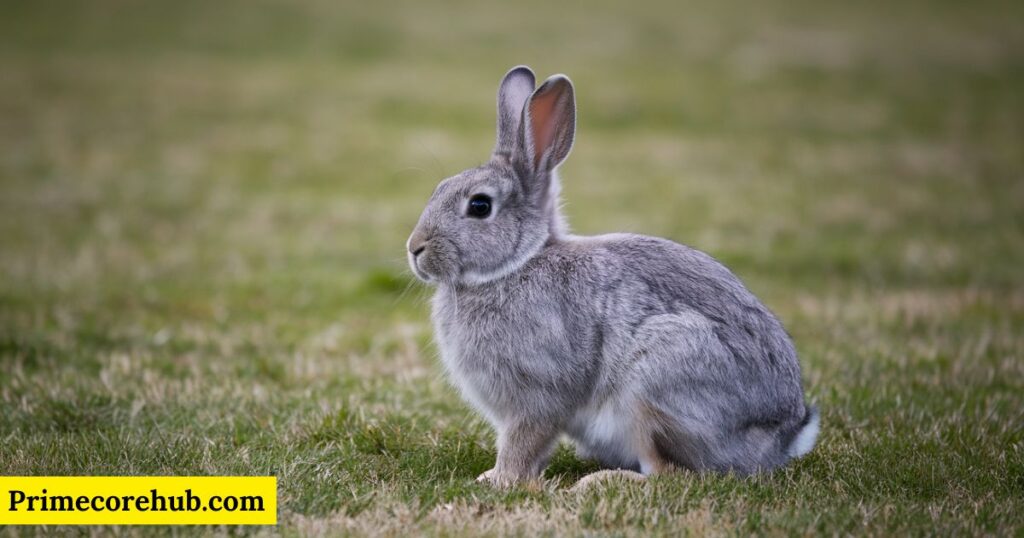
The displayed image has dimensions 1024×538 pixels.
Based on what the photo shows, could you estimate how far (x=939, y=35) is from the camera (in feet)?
101

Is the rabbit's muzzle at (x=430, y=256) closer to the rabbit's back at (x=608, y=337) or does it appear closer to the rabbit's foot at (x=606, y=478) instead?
the rabbit's back at (x=608, y=337)

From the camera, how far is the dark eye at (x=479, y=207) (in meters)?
5.23

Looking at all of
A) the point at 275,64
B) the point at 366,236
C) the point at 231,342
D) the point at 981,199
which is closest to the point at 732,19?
the point at 275,64

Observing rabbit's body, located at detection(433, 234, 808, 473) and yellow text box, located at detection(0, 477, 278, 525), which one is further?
rabbit's body, located at detection(433, 234, 808, 473)

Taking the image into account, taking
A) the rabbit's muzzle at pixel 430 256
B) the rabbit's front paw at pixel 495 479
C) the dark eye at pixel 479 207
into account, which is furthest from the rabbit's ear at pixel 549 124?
the rabbit's front paw at pixel 495 479

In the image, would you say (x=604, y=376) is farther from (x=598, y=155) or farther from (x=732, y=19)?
(x=732, y=19)

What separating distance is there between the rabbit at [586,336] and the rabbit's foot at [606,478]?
0.10 meters

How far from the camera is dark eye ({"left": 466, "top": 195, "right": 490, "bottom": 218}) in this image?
5227 millimetres

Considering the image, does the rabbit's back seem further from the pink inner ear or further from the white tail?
the pink inner ear

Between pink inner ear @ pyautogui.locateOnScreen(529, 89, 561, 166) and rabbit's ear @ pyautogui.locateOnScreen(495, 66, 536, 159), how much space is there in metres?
0.12

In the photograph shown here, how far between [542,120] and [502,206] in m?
0.50

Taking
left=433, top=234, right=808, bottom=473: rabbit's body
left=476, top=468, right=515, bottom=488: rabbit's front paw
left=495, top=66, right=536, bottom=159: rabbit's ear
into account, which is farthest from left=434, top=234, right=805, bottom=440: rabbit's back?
left=495, top=66, right=536, bottom=159: rabbit's ear

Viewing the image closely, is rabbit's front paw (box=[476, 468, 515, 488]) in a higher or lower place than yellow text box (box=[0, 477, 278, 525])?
lower

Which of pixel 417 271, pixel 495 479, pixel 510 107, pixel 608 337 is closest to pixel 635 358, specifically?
pixel 608 337
